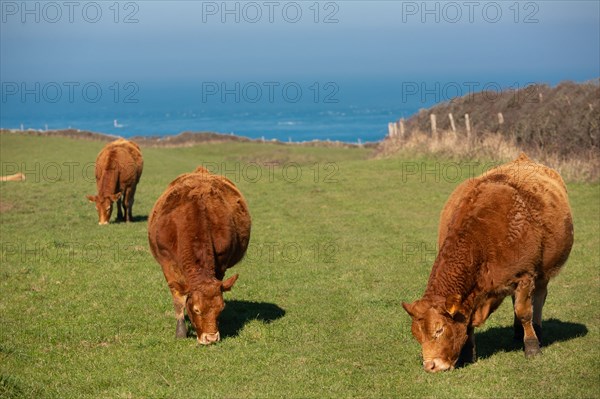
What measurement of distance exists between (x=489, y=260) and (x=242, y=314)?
15.8 ft

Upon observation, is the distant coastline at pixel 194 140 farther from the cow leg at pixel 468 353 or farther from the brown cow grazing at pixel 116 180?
the cow leg at pixel 468 353

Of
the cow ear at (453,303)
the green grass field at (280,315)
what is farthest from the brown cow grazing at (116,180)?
the cow ear at (453,303)

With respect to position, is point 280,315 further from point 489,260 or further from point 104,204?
point 104,204

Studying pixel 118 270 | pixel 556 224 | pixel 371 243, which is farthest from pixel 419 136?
pixel 556 224

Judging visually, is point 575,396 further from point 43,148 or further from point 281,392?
point 43,148

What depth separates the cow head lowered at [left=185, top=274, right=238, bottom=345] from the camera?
10.8m

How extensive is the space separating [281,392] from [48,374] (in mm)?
2975

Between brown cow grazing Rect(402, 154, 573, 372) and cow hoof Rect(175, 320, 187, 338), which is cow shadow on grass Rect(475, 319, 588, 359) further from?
cow hoof Rect(175, 320, 187, 338)

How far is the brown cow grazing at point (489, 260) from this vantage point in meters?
9.30

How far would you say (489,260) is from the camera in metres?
9.66

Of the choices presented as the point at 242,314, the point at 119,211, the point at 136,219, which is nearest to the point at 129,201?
the point at 119,211

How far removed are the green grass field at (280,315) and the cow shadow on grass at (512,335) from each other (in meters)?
0.03

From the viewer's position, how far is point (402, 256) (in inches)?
705

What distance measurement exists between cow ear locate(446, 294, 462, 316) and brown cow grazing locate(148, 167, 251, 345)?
308 centimetres
